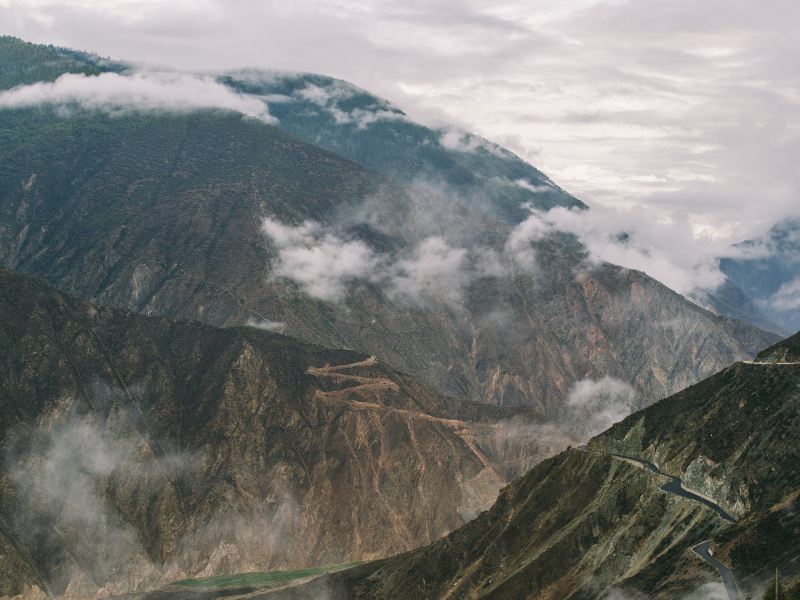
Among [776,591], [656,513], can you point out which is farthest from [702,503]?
[776,591]

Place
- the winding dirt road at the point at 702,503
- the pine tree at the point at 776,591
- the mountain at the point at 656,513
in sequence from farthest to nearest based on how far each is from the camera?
the mountain at the point at 656,513, the winding dirt road at the point at 702,503, the pine tree at the point at 776,591

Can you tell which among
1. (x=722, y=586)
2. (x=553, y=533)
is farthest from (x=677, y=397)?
(x=722, y=586)

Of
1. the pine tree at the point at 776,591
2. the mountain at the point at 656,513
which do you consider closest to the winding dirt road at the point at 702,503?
the mountain at the point at 656,513

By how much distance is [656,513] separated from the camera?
15125cm

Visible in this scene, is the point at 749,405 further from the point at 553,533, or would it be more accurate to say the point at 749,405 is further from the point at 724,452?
the point at 553,533

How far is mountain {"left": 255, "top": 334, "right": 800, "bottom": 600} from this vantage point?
12950 centimetres

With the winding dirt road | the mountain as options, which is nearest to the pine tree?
the mountain

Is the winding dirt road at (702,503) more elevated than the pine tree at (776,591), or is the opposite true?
the pine tree at (776,591)

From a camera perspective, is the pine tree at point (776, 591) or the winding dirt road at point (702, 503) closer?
the pine tree at point (776, 591)

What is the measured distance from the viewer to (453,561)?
184875mm

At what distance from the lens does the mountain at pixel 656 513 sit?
130 metres

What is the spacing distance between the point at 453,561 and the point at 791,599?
81947 millimetres

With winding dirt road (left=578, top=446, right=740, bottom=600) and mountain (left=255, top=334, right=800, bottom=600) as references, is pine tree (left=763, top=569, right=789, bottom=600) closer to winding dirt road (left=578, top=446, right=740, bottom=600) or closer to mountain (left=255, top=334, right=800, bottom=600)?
mountain (left=255, top=334, right=800, bottom=600)

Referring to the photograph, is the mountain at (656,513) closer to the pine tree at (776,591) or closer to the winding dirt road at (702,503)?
the winding dirt road at (702,503)
